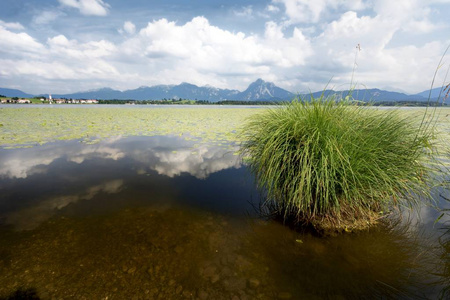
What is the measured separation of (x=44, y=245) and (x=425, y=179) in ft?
24.4

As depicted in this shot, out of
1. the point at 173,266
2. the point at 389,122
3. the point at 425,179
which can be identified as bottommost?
the point at 173,266

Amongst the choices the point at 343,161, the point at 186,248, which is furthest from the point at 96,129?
the point at 343,161

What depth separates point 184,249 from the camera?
3.48m

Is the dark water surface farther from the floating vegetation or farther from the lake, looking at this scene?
the floating vegetation

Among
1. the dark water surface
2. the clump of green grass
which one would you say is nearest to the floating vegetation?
the clump of green grass

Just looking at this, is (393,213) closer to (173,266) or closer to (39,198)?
(173,266)

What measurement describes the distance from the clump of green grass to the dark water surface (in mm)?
557

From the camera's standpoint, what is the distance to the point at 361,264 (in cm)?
318

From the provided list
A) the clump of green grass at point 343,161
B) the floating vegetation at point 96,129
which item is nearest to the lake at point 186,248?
the clump of green grass at point 343,161

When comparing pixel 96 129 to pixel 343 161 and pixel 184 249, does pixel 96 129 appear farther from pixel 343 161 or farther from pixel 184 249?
pixel 343 161

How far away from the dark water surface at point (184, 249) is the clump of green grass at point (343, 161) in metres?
0.56

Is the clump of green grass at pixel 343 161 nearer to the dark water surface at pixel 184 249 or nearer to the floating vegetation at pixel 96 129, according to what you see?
the dark water surface at pixel 184 249

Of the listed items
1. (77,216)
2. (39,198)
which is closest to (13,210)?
(39,198)

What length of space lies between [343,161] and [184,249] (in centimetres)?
346
